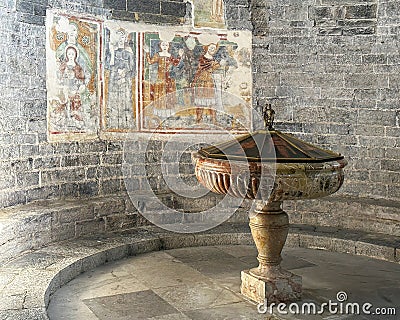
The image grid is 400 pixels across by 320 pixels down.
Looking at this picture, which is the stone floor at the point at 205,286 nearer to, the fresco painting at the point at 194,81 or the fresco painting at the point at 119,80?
the fresco painting at the point at 119,80

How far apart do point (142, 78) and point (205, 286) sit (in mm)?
3326

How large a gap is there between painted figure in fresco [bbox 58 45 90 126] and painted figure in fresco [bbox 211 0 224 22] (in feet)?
6.55

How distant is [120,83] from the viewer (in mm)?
7102


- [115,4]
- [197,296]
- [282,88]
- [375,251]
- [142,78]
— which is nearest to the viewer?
[197,296]

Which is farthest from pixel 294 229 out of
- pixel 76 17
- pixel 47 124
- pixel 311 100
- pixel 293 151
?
pixel 76 17

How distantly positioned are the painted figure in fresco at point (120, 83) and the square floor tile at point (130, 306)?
2.98m

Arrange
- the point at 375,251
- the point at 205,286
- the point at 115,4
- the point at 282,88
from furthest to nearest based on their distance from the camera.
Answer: the point at 282,88 < the point at 115,4 < the point at 375,251 < the point at 205,286

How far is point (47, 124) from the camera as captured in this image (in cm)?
643

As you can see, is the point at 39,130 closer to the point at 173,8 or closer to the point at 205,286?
the point at 173,8

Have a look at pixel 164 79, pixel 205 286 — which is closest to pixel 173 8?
pixel 164 79

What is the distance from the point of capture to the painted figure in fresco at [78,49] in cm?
652

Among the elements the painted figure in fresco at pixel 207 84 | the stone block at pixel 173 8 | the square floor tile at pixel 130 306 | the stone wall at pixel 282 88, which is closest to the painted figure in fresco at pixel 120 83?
the stone wall at pixel 282 88

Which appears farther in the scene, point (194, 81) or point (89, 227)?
point (194, 81)

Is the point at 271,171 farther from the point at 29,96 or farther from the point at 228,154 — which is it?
the point at 29,96
